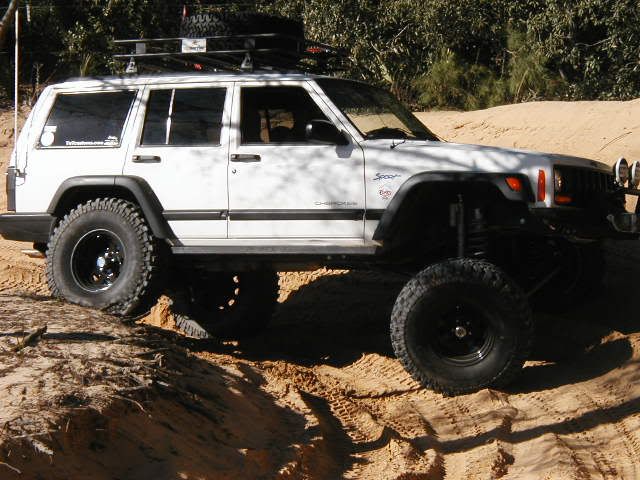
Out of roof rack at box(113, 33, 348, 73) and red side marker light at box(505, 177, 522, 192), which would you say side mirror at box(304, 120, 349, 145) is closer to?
roof rack at box(113, 33, 348, 73)

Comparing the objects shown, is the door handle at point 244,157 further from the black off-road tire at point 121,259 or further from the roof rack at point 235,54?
the black off-road tire at point 121,259

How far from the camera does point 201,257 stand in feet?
24.6

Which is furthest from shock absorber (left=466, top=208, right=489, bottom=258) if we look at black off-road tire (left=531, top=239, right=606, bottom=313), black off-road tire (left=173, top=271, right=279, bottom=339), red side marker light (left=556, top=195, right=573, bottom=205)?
black off-road tire (left=173, top=271, right=279, bottom=339)

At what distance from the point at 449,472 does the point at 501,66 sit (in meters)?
13.3

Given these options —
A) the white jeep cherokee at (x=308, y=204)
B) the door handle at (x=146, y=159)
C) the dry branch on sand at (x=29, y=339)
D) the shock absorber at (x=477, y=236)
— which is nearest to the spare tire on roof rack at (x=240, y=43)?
the white jeep cherokee at (x=308, y=204)

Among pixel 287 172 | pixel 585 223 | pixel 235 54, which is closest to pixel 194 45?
pixel 235 54

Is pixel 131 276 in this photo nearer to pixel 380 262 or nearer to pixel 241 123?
pixel 241 123

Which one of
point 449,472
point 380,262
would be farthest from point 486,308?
point 449,472

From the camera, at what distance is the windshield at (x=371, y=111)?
23.8 feet

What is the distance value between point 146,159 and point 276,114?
1030 mm

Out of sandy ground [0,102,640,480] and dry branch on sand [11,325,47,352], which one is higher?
dry branch on sand [11,325,47,352]

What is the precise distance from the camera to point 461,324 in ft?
22.4

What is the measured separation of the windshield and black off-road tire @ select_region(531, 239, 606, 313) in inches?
59.7

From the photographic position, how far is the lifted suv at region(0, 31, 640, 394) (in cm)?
670
